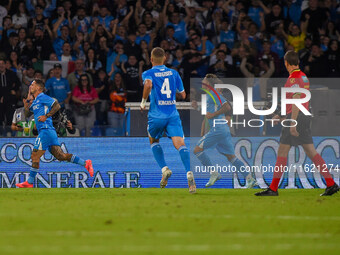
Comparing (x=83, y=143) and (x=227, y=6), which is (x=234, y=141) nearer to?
(x=83, y=143)

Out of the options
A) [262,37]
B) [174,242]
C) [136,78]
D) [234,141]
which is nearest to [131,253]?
[174,242]

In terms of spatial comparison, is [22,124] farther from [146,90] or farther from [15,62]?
[146,90]

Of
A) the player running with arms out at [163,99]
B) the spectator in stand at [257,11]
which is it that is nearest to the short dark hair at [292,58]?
the player running with arms out at [163,99]

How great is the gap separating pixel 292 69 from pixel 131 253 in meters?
5.94

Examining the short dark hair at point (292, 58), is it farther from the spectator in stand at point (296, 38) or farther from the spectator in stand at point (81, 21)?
the spectator in stand at point (81, 21)

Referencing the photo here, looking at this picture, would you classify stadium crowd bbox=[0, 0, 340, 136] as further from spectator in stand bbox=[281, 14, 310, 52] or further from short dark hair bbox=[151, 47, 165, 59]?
short dark hair bbox=[151, 47, 165, 59]

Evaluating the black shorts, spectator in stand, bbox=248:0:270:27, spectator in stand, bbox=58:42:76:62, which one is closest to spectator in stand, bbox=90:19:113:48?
spectator in stand, bbox=58:42:76:62

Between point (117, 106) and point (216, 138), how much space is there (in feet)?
12.2

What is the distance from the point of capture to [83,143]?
15.5m

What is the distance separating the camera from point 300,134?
11.4 meters

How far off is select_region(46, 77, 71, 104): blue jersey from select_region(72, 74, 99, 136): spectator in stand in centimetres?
25

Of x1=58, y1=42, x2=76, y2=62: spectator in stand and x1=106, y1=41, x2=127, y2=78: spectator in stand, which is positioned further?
x1=106, y1=41, x2=127, y2=78: spectator in stand

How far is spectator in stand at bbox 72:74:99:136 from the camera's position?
16344mm

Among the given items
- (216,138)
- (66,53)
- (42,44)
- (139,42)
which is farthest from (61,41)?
(216,138)
